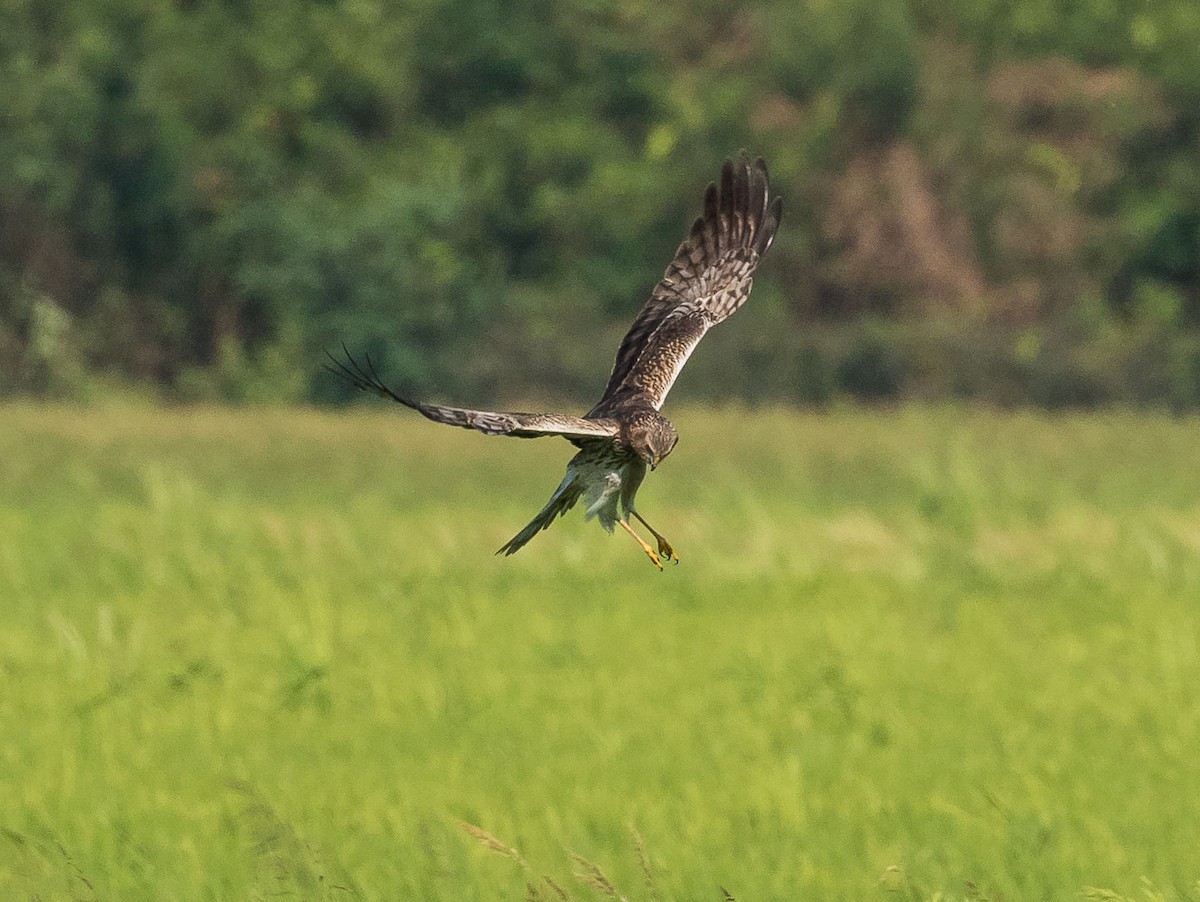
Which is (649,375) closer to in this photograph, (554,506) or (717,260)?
(554,506)

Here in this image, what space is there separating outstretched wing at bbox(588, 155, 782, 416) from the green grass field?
129 centimetres

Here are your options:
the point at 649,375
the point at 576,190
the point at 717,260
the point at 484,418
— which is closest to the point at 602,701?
the point at 717,260

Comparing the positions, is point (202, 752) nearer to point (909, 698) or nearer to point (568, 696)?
point (568, 696)

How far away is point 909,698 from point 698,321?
4.06 m

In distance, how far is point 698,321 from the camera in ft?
20.7

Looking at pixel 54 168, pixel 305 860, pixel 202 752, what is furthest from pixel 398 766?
pixel 54 168

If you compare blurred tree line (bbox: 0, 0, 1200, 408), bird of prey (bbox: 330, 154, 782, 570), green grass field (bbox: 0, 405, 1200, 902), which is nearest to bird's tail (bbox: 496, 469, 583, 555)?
bird of prey (bbox: 330, 154, 782, 570)

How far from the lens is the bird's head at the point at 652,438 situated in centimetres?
458

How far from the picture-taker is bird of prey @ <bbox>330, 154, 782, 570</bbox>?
14.1ft

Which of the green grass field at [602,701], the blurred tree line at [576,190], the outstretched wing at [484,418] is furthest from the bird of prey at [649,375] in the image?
the blurred tree line at [576,190]

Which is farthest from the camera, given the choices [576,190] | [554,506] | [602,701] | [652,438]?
[576,190]

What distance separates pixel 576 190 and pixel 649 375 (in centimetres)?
2857

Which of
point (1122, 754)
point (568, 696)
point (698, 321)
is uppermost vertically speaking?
Result: point (698, 321)

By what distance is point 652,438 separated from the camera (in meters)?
4.63
